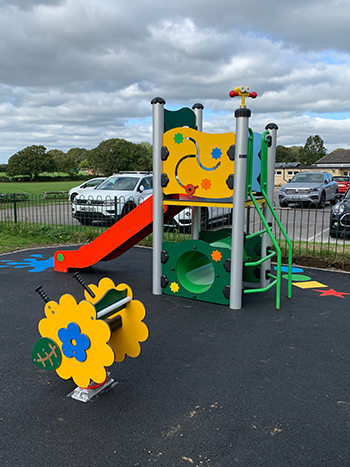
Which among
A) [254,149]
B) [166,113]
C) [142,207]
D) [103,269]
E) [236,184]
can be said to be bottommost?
[103,269]

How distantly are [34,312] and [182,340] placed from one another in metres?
2.10

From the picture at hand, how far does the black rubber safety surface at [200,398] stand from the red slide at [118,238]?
152 centimetres

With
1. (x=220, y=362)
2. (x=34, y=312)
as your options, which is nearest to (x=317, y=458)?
(x=220, y=362)

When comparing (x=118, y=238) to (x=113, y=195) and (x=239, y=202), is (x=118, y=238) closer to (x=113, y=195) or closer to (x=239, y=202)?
(x=239, y=202)

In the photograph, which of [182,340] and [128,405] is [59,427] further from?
[182,340]

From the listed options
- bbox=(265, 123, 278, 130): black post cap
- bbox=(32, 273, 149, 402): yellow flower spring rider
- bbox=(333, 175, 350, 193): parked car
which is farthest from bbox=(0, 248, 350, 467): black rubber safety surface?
bbox=(333, 175, 350, 193): parked car

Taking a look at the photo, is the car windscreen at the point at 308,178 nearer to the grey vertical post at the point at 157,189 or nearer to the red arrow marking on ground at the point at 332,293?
the red arrow marking on ground at the point at 332,293

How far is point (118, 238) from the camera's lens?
6.29m

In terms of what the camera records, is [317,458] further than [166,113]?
No

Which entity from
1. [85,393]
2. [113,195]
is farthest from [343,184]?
[85,393]

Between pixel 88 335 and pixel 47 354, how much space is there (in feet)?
1.48

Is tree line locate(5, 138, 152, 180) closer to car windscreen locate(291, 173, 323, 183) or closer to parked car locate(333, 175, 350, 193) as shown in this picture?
parked car locate(333, 175, 350, 193)

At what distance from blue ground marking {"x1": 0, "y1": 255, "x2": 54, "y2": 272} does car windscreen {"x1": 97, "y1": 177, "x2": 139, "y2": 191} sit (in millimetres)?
5735

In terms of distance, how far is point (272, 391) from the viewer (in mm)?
3234
